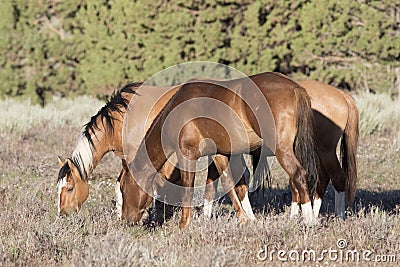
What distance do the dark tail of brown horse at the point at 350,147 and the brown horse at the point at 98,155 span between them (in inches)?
48.1

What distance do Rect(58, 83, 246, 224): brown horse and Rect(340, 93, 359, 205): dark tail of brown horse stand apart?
1.22m

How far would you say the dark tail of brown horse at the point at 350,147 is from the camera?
22.0 feet

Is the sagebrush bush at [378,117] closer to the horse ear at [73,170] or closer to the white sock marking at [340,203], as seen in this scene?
the white sock marking at [340,203]

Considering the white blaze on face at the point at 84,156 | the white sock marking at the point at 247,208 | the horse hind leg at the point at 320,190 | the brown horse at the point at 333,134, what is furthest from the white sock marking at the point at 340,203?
the white blaze on face at the point at 84,156

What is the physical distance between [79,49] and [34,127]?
18.0ft

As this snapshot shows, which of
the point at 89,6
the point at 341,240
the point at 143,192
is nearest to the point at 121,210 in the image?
the point at 143,192

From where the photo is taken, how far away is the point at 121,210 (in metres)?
6.32

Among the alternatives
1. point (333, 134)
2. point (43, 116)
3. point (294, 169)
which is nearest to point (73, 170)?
point (294, 169)

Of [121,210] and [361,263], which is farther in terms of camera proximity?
[121,210]

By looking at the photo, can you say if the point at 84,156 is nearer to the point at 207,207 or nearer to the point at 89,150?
the point at 89,150

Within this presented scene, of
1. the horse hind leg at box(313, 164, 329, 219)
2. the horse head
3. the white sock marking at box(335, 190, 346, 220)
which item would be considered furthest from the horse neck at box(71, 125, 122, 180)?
the white sock marking at box(335, 190, 346, 220)

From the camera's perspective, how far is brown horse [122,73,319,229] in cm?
567

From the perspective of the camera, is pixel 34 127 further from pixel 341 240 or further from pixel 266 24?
pixel 341 240

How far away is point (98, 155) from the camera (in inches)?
280
